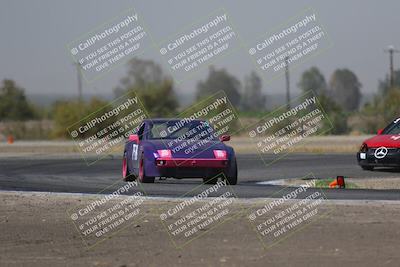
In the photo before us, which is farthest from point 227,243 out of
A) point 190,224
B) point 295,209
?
point 295,209

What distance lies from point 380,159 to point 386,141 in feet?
1.65

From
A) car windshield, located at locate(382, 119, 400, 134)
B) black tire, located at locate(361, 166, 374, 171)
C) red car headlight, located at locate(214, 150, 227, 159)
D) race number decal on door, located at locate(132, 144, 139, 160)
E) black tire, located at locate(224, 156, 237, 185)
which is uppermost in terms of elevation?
race number decal on door, located at locate(132, 144, 139, 160)

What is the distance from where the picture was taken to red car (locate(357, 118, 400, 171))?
23859 mm

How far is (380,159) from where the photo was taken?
24062 mm

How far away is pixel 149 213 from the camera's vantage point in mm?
14250

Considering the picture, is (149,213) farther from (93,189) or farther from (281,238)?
(93,189)

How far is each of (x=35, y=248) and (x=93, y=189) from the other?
307 inches

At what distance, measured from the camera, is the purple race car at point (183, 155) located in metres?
19.1

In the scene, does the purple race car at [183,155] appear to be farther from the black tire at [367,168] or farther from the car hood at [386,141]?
the black tire at [367,168]

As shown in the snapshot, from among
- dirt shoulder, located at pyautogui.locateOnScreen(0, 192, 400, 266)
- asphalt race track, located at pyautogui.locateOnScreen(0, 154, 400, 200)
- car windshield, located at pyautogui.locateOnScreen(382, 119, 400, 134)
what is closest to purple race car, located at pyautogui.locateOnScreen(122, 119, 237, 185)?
asphalt race track, located at pyautogui.locateOnScreen(0, 154, 400, 200)

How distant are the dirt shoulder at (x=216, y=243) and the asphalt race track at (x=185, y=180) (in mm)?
3067

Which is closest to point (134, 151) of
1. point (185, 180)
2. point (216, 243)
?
point (185, 180)

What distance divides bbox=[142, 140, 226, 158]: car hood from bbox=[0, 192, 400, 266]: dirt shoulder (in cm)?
458

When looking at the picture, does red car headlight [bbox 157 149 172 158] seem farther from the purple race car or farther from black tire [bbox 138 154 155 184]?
black tire [bbox 138 154 155 184]
